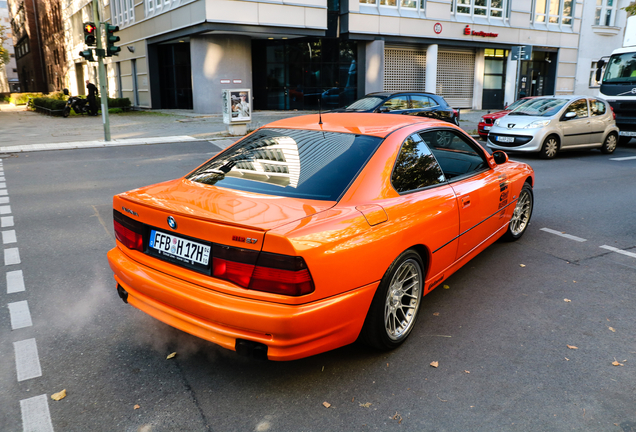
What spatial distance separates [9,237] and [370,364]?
482 centimetres

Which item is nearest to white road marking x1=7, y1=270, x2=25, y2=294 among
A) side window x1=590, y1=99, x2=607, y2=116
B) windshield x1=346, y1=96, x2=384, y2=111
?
windshield x1=346, y1=96, x2=384, y2=111

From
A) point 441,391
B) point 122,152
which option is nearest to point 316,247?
point 441,391

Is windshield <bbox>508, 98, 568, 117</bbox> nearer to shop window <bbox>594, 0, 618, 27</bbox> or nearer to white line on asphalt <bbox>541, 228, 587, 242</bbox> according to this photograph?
white line on asphalt <bbox>541, 228, 587, 242</bbox>

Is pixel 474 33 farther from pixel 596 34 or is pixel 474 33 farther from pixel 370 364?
pixel 370 364

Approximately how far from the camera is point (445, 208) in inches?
150

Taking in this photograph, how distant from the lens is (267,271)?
8.76 feet

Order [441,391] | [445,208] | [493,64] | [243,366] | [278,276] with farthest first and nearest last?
[493,64] → [445,208] → [243,366] → [441,391] → [278,276]

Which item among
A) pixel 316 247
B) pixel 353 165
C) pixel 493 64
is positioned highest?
pixel 493 64

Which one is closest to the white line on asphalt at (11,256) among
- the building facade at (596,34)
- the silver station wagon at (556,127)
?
the silver station wagon at (556,127)

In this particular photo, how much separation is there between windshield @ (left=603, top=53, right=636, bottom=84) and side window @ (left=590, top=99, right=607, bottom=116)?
230cm

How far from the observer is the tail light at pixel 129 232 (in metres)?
3.27

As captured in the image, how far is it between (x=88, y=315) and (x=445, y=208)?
2.88 meters

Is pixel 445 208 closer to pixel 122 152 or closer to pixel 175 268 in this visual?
pixel 175 268

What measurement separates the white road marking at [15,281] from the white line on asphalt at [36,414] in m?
1.85
